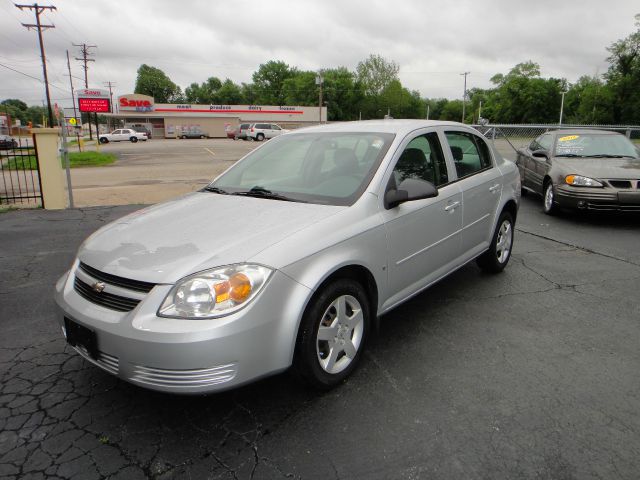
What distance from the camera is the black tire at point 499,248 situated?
4.89 metres

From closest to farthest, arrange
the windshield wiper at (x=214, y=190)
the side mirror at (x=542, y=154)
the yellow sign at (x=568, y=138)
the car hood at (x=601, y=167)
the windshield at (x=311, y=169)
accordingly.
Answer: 1. the windshield at (x=311, y=169)
2. the windshield wiper at (x=214, y=190)
3. the car hood at (x=601, y=167)
4. the side mirror at (x=542, y=154)
5. the yellow sign at (x=568, y=138)

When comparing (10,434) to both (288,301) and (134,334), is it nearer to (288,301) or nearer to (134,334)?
(134,334)

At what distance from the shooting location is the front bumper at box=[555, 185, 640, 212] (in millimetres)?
7230

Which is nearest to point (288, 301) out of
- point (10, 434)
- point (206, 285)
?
point (206, 285)

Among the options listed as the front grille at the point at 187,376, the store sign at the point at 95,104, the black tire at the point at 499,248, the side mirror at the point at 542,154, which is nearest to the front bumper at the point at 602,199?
the side mirror at the point at 542,154

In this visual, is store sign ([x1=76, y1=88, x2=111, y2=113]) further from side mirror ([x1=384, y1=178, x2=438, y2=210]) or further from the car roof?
side mirror ([x1=384, y1=178, x2=438, y2=210])

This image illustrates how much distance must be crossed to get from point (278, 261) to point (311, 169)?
1373 millimetres

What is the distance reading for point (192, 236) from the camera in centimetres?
275

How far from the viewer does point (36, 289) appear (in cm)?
471

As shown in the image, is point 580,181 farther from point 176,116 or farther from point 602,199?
point 176,116

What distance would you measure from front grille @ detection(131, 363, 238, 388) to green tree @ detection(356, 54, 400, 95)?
342ft

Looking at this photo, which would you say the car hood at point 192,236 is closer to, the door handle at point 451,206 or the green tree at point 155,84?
the door handle at point 451,206

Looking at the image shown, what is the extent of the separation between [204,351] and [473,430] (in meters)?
1.50

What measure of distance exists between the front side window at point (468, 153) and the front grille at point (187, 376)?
281 cm
